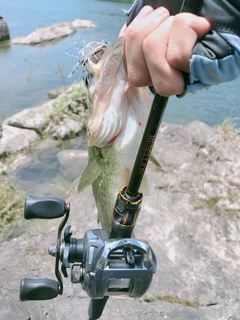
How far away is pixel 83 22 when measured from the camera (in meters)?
17.5

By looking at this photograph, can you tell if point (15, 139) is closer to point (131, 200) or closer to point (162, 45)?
point (131, 200)

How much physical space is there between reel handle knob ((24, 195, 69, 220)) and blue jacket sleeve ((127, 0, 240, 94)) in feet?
2.49

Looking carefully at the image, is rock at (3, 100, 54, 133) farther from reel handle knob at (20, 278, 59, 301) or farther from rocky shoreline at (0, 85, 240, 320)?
reel handle knob at (20, 278, 59, 301)

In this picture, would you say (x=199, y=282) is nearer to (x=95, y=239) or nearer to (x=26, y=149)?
(x=95, y=239)

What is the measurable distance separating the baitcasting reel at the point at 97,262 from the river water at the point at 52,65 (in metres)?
1.20

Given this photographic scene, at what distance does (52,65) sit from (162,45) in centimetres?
1078

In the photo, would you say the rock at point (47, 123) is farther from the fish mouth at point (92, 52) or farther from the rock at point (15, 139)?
the fish mouth at point (92, 52)

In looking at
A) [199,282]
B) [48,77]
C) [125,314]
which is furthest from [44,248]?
[48,77]

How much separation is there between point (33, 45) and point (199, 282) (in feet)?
42.1

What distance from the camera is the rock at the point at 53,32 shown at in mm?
14281

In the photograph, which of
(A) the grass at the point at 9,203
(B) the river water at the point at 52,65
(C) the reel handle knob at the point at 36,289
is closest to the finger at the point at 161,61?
(C) the reel handle knob at the point at 36,289

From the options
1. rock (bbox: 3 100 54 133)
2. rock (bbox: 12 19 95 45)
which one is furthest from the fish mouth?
rock (bbox: 12 19 95 45)

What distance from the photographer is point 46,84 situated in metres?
9.82

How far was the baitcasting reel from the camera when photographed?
58.3 inches
